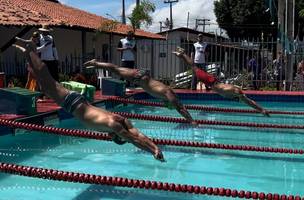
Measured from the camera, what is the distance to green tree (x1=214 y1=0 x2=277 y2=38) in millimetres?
43969

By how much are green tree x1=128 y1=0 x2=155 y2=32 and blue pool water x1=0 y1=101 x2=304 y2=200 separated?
880 cm

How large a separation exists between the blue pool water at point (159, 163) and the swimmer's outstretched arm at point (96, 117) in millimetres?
1279

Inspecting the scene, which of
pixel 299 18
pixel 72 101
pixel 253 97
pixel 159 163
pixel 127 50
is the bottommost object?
pixel 159 163

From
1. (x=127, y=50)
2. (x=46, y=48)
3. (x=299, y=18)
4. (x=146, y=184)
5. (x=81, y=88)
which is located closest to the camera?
(x=146, y=184)

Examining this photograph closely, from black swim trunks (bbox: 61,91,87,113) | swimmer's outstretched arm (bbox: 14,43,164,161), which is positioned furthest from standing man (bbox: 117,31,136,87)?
black swim trunks (bbox: 61,91,87,113)

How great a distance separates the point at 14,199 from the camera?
5887 mm

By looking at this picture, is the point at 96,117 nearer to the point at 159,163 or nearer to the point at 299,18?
the point at 159,163

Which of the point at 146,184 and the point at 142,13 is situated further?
the point at 142,13

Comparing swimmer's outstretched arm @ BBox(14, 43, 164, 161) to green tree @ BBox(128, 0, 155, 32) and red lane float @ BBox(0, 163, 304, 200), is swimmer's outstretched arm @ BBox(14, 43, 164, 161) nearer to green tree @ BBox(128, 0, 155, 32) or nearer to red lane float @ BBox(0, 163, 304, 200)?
red lane float @ BBox(0, 163, 304, 200)

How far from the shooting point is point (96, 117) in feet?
16.5

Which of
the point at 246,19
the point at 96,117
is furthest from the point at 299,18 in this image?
the point at 96,117

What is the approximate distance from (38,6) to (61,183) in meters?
17.7

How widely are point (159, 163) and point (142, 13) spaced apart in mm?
11924

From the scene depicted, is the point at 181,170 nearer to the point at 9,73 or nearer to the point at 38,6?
the point at 9,73
